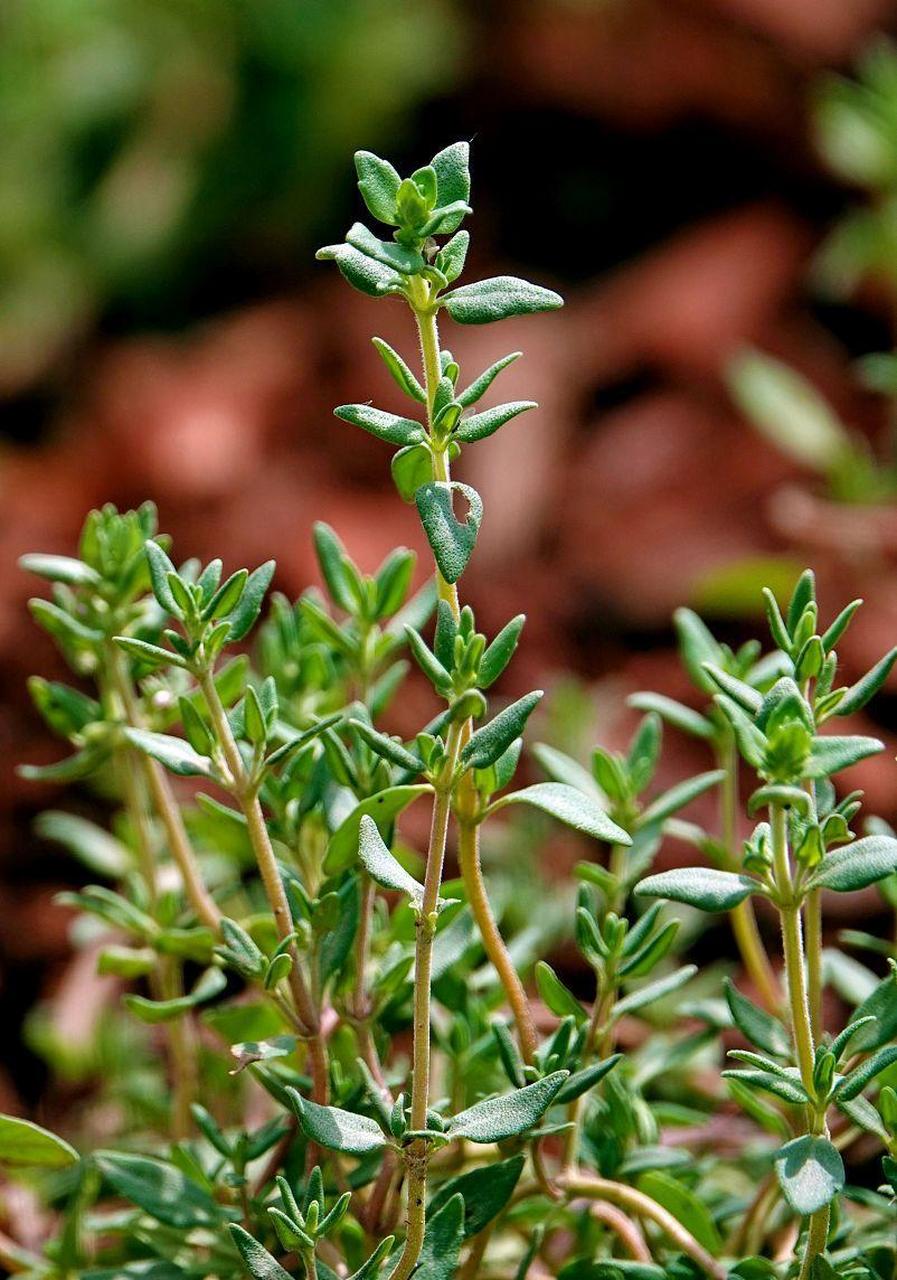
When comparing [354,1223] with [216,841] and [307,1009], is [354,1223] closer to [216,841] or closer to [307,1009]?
[307,1009]

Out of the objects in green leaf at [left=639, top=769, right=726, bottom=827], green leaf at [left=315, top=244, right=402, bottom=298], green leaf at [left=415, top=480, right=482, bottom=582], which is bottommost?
green leaf at [left=639, top=769, right=726, bottom=827]

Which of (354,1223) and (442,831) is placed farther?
(354,1223)

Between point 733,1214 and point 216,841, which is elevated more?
point 216,841

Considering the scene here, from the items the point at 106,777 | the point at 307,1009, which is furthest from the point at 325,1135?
the point at 106,777

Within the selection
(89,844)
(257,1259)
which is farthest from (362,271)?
(89,844)

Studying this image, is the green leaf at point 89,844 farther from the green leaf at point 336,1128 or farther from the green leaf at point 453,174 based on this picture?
the green leaf at point 453,174

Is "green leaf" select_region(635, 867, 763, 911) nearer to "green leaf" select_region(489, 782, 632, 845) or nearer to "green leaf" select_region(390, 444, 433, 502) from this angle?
"green leaf" select_region(489, 782, 632, 845)

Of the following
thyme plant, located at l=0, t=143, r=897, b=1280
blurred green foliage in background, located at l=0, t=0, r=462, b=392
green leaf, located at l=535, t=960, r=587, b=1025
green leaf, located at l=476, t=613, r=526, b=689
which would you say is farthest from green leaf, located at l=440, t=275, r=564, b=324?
blurred green foliage in background, located at l=0, t=0, r=462, b=392
